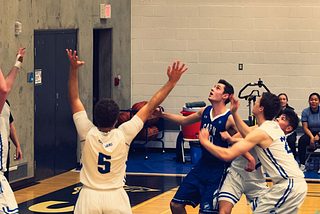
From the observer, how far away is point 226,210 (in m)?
5.22

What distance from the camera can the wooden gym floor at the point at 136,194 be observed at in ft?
24.3

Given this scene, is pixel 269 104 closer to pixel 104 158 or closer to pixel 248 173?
pixel 248 173

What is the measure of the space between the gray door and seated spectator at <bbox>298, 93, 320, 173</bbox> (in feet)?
12.9

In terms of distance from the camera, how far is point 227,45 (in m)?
11.9

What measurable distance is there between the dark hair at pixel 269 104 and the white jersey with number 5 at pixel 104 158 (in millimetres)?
1281

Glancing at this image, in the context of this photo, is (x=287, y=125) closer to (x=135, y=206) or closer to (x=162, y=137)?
(x=135, y=206)

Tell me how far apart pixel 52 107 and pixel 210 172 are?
4.50m

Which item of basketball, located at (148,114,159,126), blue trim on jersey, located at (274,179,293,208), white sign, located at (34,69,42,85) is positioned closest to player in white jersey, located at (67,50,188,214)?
blue trim on jersey, located at (274,179,293,208)

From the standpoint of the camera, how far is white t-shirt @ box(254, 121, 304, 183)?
15.5ft

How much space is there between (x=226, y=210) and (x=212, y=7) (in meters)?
7.25

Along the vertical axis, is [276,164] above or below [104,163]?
below

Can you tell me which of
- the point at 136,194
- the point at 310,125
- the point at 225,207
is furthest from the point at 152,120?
the point at 225,207

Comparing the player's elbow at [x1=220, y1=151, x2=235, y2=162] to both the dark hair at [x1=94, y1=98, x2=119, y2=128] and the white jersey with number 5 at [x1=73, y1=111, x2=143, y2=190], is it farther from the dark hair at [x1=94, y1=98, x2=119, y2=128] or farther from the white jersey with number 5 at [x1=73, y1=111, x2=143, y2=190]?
the dark hair at [x1=94, y1=98, x2=119, y2=128]

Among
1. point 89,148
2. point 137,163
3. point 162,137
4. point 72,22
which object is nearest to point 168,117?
point 89,148
